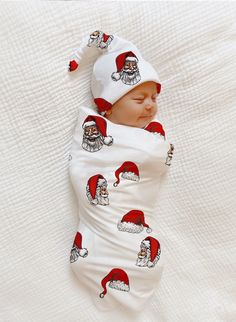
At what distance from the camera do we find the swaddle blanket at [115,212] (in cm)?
117

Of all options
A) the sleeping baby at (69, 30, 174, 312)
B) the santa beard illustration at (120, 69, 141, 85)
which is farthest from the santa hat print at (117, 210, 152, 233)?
the santa beard illustration at (120, 69, 141, 85)

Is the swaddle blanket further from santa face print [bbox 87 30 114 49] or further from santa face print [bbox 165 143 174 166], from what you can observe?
santa face print [bbox 87 30 114 49]

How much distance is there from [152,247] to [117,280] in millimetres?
126

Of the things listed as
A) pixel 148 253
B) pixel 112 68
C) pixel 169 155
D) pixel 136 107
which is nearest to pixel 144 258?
pixel 148 253

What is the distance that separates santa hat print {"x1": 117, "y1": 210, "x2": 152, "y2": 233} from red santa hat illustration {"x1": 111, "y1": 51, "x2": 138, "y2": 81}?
1.18 feet

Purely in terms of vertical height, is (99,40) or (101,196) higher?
(99,40)

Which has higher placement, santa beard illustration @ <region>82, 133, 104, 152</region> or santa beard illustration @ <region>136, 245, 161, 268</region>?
santa beard illustration @ <region>82, 133, 104, 152</region>

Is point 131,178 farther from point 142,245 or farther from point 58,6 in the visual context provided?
point 58,6

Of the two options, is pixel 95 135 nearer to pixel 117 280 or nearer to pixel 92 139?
pixel 92 139

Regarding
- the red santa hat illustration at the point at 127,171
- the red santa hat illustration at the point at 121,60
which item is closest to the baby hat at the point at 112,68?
the red santa hat illustration at the point at 121,60

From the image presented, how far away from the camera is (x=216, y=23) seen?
1.32 metres

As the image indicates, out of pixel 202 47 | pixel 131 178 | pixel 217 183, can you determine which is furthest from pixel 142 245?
pixel 202 47

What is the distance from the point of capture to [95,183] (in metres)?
1.18

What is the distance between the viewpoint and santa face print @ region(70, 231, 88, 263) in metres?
1.18
